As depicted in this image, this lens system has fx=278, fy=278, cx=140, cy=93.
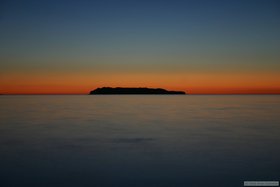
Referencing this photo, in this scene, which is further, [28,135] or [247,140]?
[28,135]

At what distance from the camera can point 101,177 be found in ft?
32.3

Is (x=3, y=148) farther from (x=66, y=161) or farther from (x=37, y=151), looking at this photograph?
(x=66, y=161)

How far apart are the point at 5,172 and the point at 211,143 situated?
10904 millimetres

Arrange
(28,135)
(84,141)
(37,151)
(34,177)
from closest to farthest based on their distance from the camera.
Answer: (34,177) < (37,151) < (84,141) < (28,135)

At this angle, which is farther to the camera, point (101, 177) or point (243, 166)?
point (243, 166)

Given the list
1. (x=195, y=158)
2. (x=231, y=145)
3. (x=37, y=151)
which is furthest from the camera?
(x=231, y=145)

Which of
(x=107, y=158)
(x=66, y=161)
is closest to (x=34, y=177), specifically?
(x=66, y=161)

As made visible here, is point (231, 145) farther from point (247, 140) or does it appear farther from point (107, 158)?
point (107, 158)

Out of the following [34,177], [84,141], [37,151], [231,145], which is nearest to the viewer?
[34,177]

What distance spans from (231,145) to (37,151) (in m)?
10.4

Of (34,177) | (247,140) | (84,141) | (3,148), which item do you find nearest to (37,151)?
(3,148)

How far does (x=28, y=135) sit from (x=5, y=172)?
30.7 ft

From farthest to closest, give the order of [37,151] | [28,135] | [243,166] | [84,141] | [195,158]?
1. [28,135]
2. [84,141]
3. [37,151]
4. [195,158]
5. [243,166]

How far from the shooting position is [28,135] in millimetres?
19234
